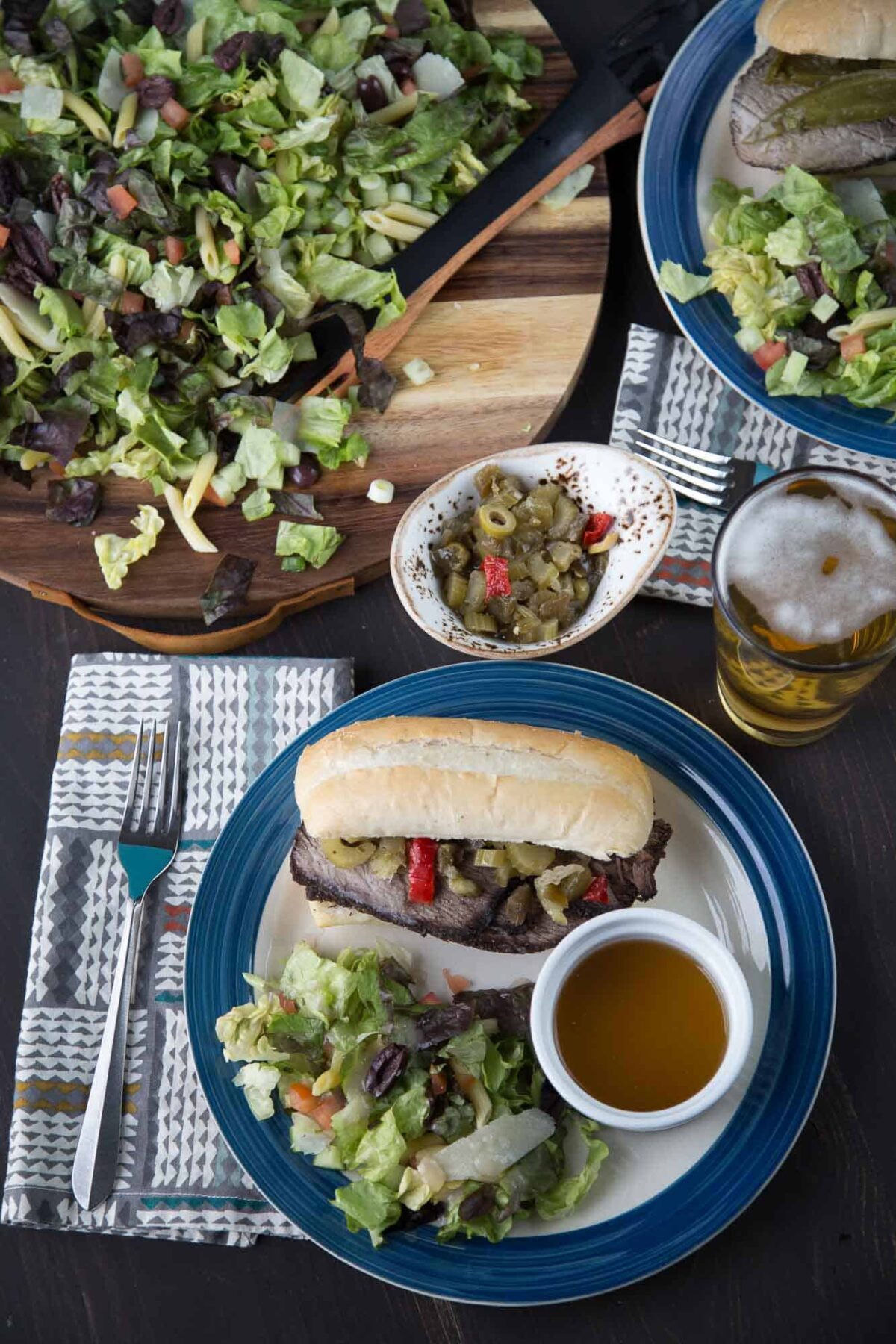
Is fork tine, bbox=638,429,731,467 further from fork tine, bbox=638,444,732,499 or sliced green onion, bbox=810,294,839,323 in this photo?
sliced green onion, bbox=810,294,839,323

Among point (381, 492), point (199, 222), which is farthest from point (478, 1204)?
point (199, 222)

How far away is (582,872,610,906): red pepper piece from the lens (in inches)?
105

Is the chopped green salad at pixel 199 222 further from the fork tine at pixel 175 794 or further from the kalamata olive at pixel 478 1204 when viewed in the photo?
the kalamata olive at pixel 478 1204

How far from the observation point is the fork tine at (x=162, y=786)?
116 inches

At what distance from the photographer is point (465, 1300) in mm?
2543

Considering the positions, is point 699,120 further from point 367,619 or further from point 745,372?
point 367,619

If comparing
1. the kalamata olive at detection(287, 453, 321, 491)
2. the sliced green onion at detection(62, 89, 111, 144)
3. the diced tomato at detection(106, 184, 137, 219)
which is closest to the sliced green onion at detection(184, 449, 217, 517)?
the kalamata olive at detection(287, 453, 321, 491)

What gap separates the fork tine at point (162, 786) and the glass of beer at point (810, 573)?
1.34 m

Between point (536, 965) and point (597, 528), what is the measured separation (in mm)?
999

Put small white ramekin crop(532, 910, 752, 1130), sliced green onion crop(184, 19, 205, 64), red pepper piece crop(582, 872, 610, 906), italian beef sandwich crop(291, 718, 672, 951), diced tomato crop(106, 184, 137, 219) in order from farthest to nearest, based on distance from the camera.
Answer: sliced green onion crop(184, 19, 205, 64) < diced tomato crop(106, 184, 137, 219) < red pepper piece crop(582, 872, 610, 906) < italian beef sandwich crop(291, 718, 672, 951) < small white ramekin crop(532, 910, 752, 1130)

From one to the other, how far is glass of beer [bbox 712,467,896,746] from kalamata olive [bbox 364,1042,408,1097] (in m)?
1.13

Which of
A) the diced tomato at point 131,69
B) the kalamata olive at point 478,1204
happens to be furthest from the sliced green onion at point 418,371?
the kalamata olive at point 478,1204

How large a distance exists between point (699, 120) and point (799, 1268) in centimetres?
273

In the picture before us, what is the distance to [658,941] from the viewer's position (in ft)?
8.55
